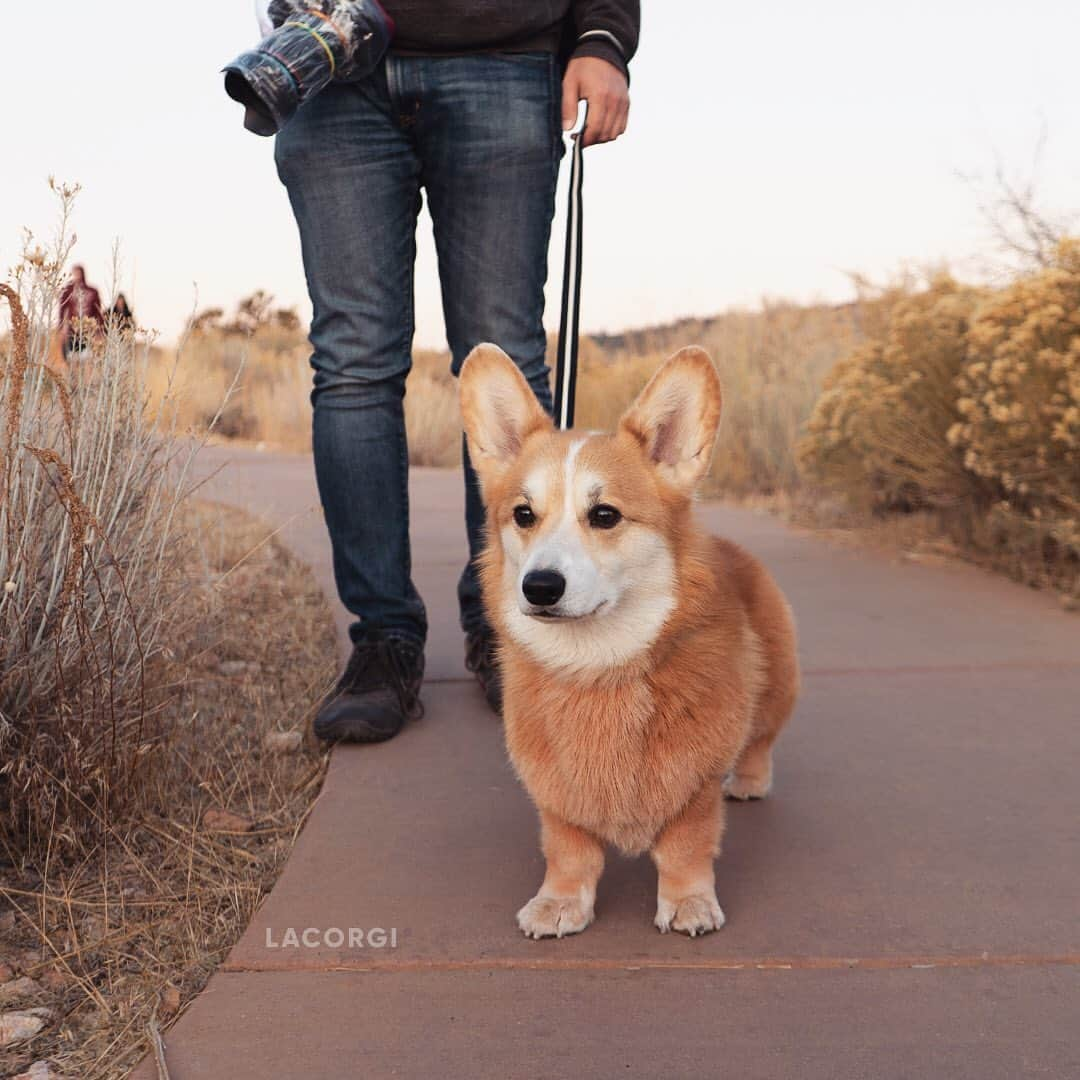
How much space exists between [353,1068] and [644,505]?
1151mm

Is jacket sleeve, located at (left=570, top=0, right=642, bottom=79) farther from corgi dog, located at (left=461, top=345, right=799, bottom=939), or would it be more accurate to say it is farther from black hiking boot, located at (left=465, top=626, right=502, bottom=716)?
black hiking boot, located at (left=465, top=626, right=502, bottom=716)

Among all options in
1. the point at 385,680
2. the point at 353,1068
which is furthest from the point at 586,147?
the point at 353,1068

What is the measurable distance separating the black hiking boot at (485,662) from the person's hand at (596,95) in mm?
1358

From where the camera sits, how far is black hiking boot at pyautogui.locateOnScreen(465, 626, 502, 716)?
315 cm

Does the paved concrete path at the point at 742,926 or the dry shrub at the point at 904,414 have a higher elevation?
Result: the dry shrub at the point at 904,414

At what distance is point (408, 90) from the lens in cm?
288

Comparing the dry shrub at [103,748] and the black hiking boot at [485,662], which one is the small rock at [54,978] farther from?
the black hiking boot at [485,662]

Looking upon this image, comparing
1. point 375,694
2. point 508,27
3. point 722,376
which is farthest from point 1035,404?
point 722,376

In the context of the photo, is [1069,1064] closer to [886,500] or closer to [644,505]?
[644,505]

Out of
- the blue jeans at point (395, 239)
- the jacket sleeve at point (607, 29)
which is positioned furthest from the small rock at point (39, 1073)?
the jacket sleeve at point (607, 29)

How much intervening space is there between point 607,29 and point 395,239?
2.49 feet

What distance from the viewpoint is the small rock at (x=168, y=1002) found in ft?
5.95

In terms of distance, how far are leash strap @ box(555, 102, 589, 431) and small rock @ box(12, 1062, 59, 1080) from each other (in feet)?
5.20

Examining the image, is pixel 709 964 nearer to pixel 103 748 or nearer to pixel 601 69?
pixel 103 748
